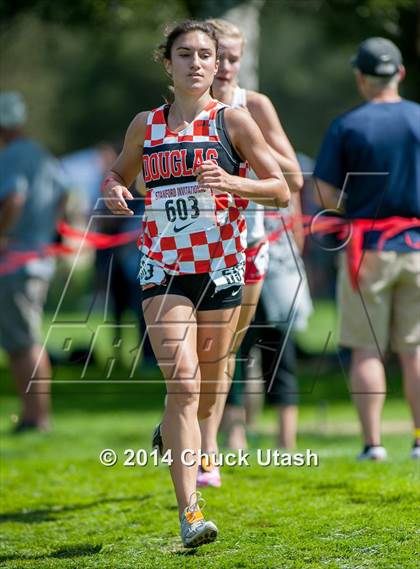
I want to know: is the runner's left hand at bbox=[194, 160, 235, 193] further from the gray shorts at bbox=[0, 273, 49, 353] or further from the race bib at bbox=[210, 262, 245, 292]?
the gray shorts at bbox=[0, 273, 49, 353]

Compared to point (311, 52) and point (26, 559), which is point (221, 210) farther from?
point (311, 52)

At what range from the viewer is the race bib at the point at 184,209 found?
5.27 m

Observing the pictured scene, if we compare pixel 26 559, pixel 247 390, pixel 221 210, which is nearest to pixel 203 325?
pixel 221 210

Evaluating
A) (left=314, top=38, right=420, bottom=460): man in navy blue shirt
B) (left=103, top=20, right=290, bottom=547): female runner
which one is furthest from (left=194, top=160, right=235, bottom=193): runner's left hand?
(left=314, top=38, right=420, bottom=460): man in navy blue shirt

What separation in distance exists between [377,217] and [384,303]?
552 mm

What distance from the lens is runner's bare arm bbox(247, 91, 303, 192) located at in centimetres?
636

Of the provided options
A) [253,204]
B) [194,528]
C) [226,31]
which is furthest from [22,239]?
[194,528]

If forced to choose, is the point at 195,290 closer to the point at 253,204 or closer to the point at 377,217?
the point at 253,204

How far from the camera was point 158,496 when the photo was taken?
6676mm

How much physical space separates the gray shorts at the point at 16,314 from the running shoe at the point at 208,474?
13.9 feet

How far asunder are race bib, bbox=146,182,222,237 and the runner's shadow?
1979 mm

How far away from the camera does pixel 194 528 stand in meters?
5.05

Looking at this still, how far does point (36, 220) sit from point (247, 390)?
8.07ft

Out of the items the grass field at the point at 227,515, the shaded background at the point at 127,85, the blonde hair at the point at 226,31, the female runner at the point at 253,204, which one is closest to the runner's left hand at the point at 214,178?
the female runner at the point at 253,204
